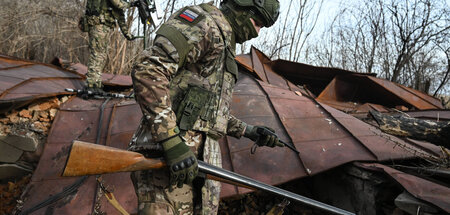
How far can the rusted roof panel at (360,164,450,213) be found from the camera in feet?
6.25

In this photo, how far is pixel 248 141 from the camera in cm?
294

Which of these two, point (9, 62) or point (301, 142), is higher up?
point (9, 62)

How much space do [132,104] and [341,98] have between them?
4214 millimetres

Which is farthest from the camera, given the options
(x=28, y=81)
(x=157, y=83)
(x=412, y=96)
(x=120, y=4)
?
(x=412, y=96)

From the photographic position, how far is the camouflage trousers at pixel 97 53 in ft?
14.5

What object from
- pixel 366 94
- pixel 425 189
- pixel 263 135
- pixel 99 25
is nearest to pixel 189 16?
pixel 263 135

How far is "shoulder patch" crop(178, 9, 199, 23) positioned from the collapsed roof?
1.67m

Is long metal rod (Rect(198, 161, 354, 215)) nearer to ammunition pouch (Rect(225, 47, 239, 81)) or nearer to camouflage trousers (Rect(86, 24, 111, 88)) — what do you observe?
ammunition pouch (Rect(225, 47, 239, 81))

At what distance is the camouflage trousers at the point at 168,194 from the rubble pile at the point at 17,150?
7.77 ft

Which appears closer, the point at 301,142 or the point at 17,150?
the point at 301,142

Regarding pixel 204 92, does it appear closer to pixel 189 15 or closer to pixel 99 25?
pixel 189 15

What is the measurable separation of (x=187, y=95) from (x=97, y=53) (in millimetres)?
3793

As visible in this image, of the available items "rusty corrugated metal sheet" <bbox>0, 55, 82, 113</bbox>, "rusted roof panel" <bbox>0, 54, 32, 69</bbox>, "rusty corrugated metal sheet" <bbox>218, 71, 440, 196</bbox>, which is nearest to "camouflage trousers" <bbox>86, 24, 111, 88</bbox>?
"rusty corrugated metal sheet" <bbox>0, 55, 82, 113</bbox>

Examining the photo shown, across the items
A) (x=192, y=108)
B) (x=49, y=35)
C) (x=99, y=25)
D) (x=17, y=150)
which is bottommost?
(x=17, y=150)
